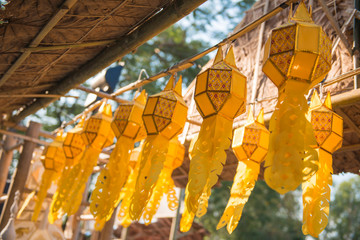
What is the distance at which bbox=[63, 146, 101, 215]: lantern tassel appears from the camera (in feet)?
10.6

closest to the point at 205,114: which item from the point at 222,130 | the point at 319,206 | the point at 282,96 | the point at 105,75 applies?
the point at 222,130

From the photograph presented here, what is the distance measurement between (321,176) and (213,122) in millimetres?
856

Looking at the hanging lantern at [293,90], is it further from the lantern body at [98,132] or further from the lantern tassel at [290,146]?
the lantern body at [98,132]

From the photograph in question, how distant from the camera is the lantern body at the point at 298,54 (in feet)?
6.20

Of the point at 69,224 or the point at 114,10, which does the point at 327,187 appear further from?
the point at 69,224

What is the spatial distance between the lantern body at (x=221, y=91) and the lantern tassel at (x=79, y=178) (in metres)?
1.53

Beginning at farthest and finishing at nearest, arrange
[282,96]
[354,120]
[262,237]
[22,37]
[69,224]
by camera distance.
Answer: [262,237] < [69,224] < [354,120] < [22,37] < [282,96]

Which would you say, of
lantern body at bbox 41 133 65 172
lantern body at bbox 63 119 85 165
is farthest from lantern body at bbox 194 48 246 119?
lantern body at bbox 41 133 65 172

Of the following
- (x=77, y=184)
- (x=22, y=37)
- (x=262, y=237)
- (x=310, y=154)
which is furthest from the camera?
(x=262, y=237)

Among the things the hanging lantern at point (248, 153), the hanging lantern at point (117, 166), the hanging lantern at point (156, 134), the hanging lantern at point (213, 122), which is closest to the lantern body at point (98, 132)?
the hanging lantern at point (117, 166)

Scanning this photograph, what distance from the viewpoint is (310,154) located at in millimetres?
1784

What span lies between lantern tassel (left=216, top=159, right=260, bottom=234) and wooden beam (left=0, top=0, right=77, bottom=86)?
173 centimetres

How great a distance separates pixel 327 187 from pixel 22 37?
8.08 ft

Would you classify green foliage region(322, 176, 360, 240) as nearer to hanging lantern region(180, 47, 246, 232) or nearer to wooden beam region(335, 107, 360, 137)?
wooden beam region(335, 107, 360, 137)
